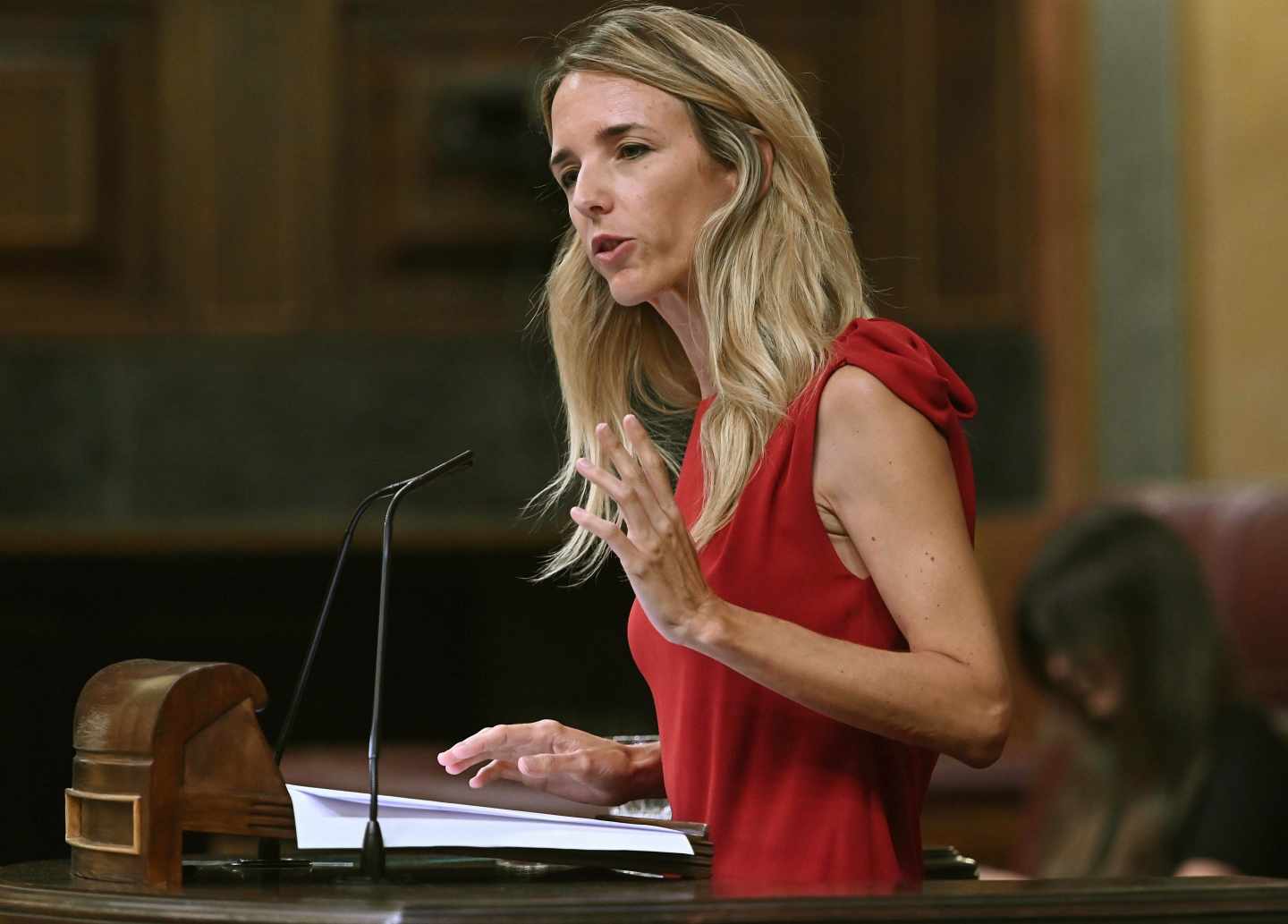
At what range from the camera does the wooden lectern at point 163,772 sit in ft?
4.10

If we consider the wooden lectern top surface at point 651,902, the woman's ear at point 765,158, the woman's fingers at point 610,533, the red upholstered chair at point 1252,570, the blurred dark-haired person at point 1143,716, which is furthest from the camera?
the red upholstered chair at point 1252,570

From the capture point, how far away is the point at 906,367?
142 cm

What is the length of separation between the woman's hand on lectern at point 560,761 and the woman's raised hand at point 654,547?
0.60ft

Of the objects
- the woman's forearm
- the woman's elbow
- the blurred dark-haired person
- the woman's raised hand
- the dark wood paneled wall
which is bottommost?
the blurred dark-haired person

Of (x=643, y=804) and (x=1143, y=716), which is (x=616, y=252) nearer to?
(x=643, y=804)

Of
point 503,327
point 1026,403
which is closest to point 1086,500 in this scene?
point 1026,403

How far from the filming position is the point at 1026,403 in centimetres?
479

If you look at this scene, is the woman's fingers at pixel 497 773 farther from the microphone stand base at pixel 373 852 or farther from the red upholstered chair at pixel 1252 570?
the red upholstered chair at pixel 1252 570

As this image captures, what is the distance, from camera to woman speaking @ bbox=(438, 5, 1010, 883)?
1317mm

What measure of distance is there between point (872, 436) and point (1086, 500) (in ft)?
11.2

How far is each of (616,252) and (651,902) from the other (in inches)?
24.1

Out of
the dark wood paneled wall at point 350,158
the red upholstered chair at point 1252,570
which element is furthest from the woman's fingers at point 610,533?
the dark wood paneled wall at point 350,158

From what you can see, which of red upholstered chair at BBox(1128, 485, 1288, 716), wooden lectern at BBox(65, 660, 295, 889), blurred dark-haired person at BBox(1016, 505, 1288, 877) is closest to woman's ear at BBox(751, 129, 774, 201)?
wooden lectern at BBox(65, 660, 295, 889)

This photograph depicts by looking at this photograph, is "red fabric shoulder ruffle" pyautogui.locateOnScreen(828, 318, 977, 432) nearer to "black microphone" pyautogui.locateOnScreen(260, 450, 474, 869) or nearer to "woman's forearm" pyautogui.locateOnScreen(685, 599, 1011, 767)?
"woman's forearm" pyautogui.locateOnScreen(685, 599, 1011, 767)
